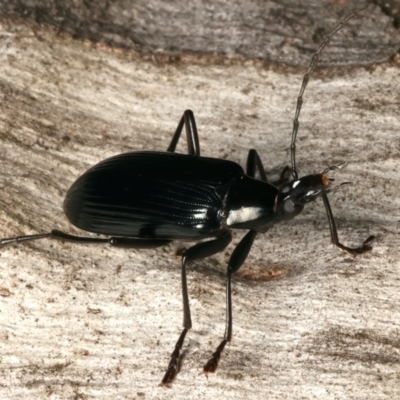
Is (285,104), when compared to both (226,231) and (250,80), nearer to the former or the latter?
(250,80)

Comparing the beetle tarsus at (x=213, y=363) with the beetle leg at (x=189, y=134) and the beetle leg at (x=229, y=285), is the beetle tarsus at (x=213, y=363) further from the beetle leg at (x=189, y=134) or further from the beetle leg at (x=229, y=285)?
the beetle leg at (x=189, y=134)

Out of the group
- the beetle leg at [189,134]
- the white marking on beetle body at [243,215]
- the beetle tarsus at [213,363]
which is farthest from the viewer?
the beetle leg at [189,134]

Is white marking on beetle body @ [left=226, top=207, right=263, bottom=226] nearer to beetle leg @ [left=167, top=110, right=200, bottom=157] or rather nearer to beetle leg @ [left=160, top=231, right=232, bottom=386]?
beetle leg @ [left=160, top=231, right=232, bottom=386]

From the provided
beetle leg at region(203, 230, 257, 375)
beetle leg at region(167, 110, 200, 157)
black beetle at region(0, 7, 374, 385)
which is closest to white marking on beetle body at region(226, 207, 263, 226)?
black beetle at region(0, 7, 374, 385)

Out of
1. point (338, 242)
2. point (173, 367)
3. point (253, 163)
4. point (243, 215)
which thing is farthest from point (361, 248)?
point (173, 367)

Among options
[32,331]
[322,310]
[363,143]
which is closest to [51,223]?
[32,331]

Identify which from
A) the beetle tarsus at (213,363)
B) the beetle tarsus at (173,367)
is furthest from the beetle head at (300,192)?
the beetle tarsus at (173,367)

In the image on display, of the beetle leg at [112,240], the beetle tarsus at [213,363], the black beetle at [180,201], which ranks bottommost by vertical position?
the beetle tarsus at [213,363]
